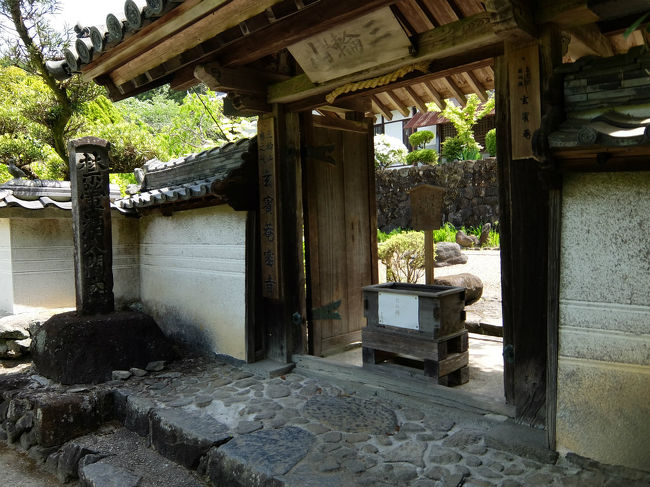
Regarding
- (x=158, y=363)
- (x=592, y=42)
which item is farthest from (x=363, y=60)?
(x=158, y=363)

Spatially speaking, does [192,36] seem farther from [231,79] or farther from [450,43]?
[450,43]

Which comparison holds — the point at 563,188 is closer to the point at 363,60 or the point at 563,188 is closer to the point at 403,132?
the point at 363,60

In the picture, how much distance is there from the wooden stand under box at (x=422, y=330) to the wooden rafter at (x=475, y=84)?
9.13 ft

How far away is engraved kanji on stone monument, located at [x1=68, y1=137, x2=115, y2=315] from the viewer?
21.4 feet

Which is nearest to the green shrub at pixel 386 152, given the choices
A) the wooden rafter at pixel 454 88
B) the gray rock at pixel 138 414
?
the wooden rafter at pixel 454 88

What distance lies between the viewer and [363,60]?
15.4ft

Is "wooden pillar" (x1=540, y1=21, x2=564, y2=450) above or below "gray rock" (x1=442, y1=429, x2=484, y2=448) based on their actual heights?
above

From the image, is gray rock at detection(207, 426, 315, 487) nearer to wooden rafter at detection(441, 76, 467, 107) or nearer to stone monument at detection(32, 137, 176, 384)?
stone monument at detection(32, 137, 176, 384)

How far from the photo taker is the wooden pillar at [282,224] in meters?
5.86

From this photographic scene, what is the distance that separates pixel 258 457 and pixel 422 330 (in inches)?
80.3

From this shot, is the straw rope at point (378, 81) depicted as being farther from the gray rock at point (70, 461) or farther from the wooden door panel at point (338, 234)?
the gray rock at point (70, 461)

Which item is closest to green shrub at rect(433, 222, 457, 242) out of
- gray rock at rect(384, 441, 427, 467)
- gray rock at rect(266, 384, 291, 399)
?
gray rock at rect(266, 384, 291, 399)

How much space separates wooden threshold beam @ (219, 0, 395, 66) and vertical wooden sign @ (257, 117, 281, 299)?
925 mm

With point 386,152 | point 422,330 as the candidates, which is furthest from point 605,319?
point 386,152
